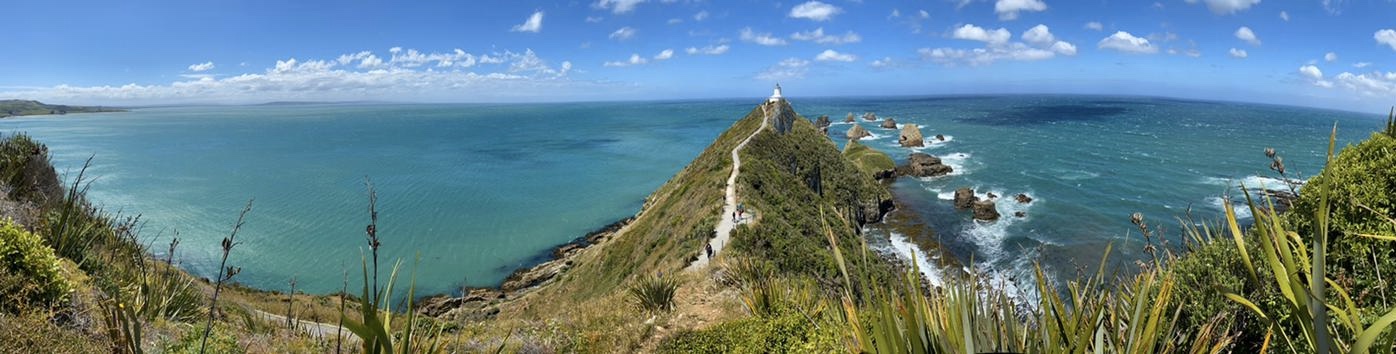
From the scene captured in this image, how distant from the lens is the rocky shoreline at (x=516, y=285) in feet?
80.8

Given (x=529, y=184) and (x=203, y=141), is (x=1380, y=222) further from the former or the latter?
(x=203, y=141)

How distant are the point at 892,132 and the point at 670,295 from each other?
87104 mm

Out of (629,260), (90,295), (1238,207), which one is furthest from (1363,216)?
(1238,207)

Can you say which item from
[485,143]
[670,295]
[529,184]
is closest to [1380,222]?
[670,295]

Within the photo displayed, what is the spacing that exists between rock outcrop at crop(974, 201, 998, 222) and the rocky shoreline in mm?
22944

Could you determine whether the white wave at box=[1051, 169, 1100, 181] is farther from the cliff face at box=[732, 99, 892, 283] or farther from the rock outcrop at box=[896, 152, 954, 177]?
the cliff face at box=[732, 99, 892, 283]

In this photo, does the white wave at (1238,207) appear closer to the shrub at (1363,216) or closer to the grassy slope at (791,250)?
the grassy slope at (791,250)

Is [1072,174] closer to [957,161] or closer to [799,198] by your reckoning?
[957,161]

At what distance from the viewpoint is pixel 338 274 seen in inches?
1225

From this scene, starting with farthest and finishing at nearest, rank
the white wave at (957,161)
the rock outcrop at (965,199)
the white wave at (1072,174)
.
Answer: the white wave at (957,161)
the white wave at (1072,174)
the rock outcrop at (965,199)

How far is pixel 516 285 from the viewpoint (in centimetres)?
2817

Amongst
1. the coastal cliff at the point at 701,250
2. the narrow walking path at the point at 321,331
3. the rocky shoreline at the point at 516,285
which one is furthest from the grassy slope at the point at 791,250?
the rocky shoreline at the point at 516,285

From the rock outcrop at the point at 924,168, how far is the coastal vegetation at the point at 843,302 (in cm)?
4192

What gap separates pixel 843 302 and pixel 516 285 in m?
26.7
